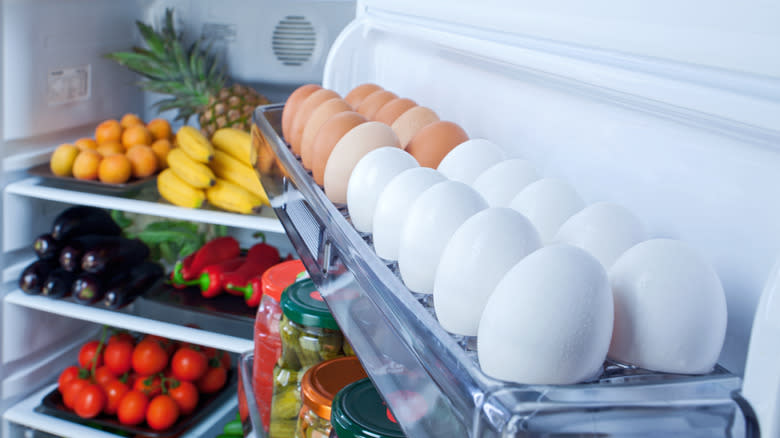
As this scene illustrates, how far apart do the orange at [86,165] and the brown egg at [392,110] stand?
46.6 inches

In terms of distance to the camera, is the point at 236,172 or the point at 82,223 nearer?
the point at 236,172

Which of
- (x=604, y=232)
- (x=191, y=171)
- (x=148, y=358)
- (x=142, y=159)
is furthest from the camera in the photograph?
(x=148, y=358)

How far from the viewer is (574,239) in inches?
18.9

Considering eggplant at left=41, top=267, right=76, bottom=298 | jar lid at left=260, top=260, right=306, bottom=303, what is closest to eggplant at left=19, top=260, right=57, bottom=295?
eggplant at left=41, top=267, right=76, bottom=298

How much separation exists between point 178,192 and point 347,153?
45.6 inches

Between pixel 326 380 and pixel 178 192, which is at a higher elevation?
pixel 326 380

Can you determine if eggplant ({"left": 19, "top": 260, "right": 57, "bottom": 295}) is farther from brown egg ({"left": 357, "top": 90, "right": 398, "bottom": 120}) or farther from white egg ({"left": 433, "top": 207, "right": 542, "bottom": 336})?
white egg ({"left": 433, "top": 207, "right": 542, "bottom": 336})

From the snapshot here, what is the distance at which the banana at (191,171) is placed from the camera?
1.74 meters

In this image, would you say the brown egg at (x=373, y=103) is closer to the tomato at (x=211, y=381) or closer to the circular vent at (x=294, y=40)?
the circular vent at (x=294, y=40)

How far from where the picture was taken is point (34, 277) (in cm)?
186

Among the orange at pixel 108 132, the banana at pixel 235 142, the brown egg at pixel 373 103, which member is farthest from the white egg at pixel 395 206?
the orange at pixel 108 132

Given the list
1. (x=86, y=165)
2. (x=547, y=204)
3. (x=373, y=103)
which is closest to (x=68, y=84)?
(x=86, y=165)

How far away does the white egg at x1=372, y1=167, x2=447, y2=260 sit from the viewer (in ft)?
1.84

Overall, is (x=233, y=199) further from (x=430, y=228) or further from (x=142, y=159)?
(x=430, y=228)
